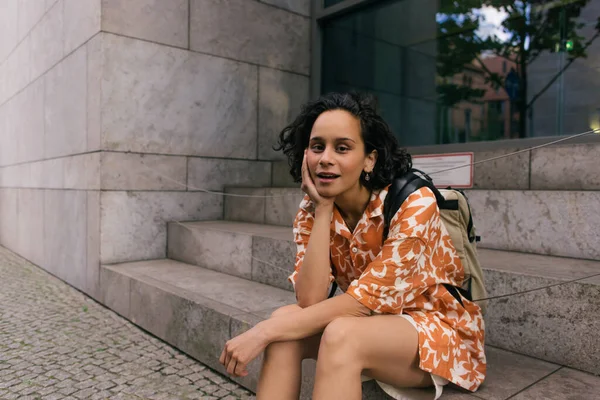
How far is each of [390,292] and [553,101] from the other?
337 centimetres

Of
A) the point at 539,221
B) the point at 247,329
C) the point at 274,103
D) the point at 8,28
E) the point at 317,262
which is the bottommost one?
the point at 247,329

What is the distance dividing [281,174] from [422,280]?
454 cm

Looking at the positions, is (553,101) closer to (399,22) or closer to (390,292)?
(399,22)

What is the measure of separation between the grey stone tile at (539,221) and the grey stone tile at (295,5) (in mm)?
4033

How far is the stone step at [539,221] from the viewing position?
9.91 ft

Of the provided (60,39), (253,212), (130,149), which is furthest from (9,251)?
(253,212)

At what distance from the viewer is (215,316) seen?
3.38 meters

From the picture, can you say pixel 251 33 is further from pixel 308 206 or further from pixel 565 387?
pixel 565 387

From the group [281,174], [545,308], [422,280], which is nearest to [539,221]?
[545,308]

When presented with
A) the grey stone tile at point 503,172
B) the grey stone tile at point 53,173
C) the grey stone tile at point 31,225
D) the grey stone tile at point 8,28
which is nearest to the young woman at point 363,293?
the grey stone tile at point 503,172

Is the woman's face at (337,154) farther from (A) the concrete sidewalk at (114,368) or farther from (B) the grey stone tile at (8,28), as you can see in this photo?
(B) the grey stone tile at (8,28)

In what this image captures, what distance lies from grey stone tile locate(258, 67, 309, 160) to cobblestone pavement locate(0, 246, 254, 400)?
283cm

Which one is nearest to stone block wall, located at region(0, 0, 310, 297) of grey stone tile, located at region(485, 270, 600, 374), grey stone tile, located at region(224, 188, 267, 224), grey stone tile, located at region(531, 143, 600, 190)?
grey stone tile, located at region(224, 188, 267, 224)

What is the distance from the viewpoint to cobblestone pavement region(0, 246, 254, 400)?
3.08 metres
